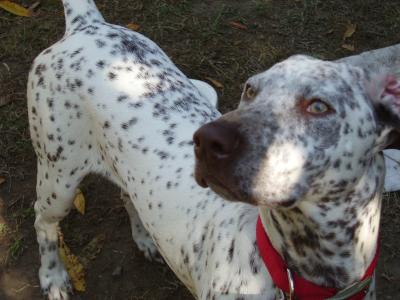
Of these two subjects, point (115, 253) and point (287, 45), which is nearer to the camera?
point (115, 253)

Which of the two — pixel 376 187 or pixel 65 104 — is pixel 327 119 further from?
pixel 65 104

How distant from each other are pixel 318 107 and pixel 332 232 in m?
0.50

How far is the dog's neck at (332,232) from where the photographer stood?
2.31m

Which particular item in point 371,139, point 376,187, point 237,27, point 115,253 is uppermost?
point 371,139

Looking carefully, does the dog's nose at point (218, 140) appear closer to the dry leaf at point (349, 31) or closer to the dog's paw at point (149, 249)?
the dog's paw at point (149, 249)

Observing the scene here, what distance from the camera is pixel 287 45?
18.2ft

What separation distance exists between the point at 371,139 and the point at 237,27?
12.0 ft

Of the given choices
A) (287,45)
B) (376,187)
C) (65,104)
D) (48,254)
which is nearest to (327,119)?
(376,187)

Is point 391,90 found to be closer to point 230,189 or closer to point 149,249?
point 230,189

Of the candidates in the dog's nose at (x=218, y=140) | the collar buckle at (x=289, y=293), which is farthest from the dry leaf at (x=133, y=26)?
the dog's nose at (x=218, y=140)

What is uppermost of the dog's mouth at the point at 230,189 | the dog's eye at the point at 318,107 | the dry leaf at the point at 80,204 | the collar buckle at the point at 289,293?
the dog's eye at the point at 318,107

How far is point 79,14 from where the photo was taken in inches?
142

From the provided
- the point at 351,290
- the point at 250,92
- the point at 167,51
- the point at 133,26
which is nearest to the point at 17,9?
the point at 133,26

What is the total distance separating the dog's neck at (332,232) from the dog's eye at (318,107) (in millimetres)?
311
